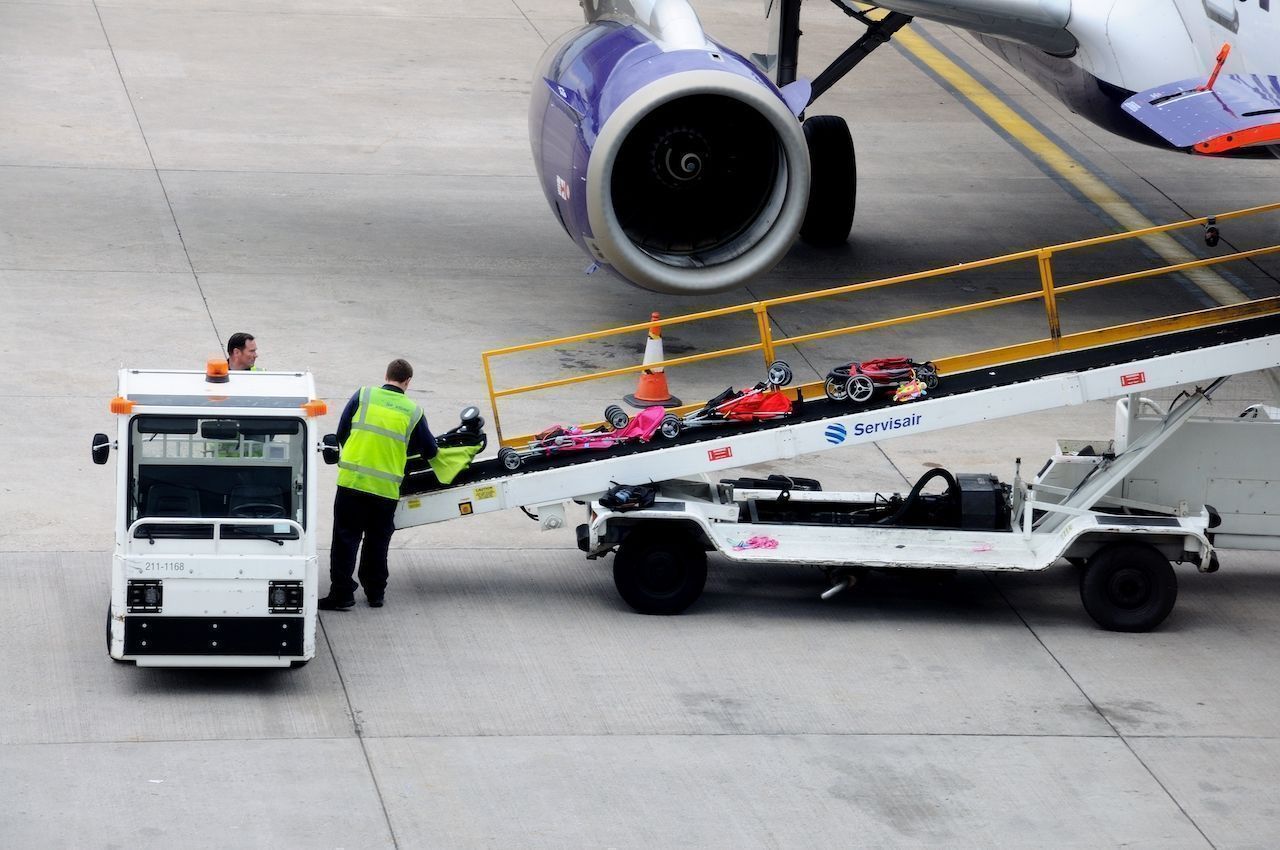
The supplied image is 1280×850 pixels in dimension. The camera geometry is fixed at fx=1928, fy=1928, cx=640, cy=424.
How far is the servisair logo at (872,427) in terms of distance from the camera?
10.1m

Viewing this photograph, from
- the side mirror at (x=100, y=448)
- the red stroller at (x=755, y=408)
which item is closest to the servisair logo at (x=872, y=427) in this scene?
the red stroller at (x=755, y=408)

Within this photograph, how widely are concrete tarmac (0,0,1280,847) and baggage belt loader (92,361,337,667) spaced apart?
A: 30 cm

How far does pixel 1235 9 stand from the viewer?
12664 millimetres

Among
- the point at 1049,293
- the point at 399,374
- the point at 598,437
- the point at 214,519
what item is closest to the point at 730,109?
the point at 1049,293

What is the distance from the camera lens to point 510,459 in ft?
33.2

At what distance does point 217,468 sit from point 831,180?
8.88 m

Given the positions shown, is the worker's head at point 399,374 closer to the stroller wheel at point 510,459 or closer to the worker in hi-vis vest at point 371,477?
the worker in hi-vis vest at point 371,477

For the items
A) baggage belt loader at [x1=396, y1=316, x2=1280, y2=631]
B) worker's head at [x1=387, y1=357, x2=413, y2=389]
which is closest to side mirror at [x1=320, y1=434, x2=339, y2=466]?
worker's head at [x1=387, y1=357, x2=413, y2=389]

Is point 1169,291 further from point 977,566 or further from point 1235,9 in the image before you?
point 977,566

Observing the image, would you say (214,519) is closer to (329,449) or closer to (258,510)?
(258,510)

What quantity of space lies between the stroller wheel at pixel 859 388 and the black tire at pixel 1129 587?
4.77 feet

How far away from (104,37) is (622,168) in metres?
11.7

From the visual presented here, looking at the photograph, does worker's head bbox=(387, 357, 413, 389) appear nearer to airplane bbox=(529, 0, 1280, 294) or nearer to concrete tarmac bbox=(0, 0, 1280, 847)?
concrete tarmac bbox=(0, 0, 1280, 847)

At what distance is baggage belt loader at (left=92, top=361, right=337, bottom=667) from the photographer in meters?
8.66
